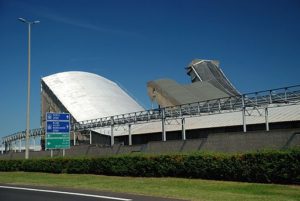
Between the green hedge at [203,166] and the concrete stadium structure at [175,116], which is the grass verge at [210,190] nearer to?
the green hedge at [203,166]

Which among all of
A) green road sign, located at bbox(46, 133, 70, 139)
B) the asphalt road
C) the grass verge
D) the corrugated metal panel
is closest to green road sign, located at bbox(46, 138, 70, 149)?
green road sign, located at bbox(46, 133, 70, 139)

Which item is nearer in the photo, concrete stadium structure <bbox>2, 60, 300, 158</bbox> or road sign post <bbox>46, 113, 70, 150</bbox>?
concrete stadium structure <bbox>2, 60, 300, 158</bbox>

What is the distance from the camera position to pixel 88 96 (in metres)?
77.3

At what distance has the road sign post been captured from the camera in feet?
107

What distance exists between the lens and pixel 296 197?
1360 centimetres

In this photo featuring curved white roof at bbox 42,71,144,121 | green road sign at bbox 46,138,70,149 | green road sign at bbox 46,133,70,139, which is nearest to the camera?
green road sign at bbox 46,138,70,149

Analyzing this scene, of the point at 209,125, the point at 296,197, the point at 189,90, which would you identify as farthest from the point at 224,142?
the point at 189,90

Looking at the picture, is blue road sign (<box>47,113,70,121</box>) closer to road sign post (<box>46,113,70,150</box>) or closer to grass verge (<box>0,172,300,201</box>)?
road sign post (<box>46,113,70,150</box>)

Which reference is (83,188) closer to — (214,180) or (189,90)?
(214,180)

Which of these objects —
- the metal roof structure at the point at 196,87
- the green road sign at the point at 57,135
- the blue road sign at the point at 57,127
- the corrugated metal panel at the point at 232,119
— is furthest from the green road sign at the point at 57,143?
the metal roof structure at the point at 196,87

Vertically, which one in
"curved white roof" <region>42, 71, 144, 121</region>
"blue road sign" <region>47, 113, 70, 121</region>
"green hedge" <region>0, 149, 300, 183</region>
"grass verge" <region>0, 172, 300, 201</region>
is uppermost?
"curved white roof" <region>42, 71, 144, 121</region>

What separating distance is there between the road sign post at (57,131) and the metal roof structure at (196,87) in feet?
151

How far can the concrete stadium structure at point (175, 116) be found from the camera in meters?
28.1

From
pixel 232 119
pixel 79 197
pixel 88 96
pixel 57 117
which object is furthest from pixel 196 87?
pixel 79 197
